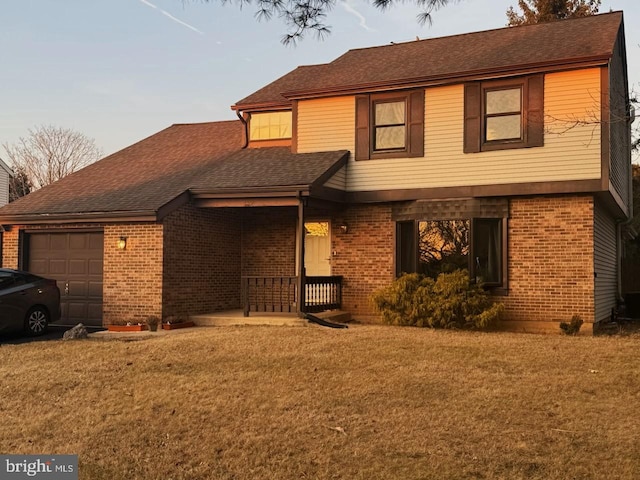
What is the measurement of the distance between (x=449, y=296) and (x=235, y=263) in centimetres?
590

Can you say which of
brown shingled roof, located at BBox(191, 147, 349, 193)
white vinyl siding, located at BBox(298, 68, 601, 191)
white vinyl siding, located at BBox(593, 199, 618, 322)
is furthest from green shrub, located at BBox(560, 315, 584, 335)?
brown shingled roof, located at BBox(191, 147, 349, 193)

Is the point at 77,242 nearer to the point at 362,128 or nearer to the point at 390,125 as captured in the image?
the point at 362,128

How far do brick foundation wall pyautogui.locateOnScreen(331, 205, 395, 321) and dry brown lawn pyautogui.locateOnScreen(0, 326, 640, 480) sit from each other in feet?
14.6

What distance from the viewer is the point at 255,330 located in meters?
12.3

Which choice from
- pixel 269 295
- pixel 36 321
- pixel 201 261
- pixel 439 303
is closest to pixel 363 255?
pixel 269 295

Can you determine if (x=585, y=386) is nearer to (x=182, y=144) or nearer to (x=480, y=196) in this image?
(x=480, y=196)

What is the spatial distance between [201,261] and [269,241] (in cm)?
212

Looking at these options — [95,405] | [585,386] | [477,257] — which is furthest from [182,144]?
[585,386]

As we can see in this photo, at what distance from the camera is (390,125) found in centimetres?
1495

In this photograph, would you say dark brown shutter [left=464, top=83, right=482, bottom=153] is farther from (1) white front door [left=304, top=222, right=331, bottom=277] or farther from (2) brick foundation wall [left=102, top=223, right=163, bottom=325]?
(2) brick foundation wall [left=102, top=223, right=163, bottom=325]

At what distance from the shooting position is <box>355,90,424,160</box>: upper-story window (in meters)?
14.6

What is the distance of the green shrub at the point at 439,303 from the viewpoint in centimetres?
1289

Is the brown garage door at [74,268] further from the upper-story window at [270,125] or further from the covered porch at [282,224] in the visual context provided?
the upper-story window at [270,125]

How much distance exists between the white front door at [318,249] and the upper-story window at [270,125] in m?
2.71
